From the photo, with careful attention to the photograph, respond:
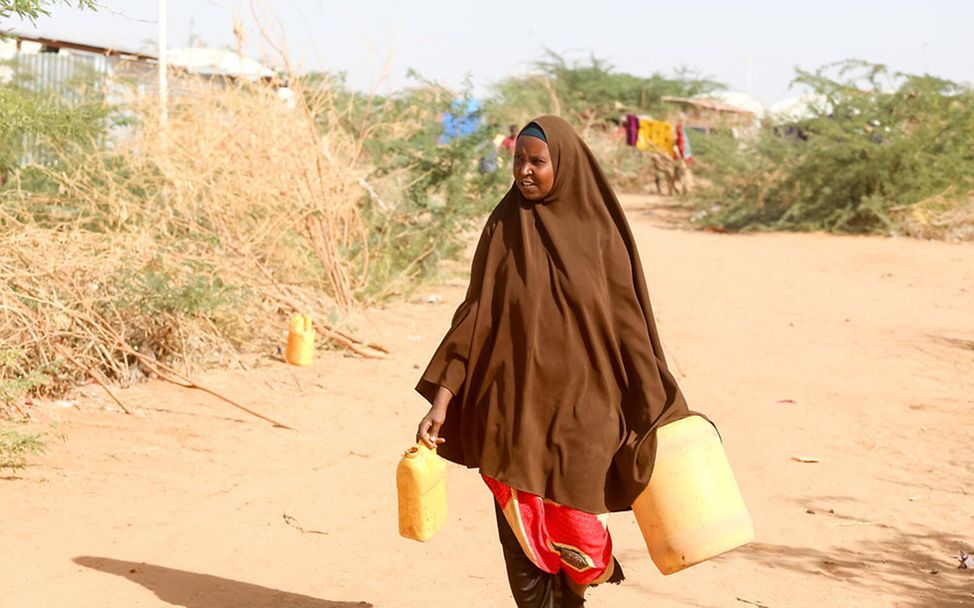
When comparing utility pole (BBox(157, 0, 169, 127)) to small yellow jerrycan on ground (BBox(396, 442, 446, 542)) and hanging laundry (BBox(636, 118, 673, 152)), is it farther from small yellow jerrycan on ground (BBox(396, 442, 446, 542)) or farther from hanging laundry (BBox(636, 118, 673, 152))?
hanging laundry (BBox(636, 118, 673, 152))

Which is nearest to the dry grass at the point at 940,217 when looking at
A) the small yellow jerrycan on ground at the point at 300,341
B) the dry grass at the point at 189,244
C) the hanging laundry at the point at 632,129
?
the dry grass at the point at 189,244

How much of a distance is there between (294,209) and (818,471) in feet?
15.3

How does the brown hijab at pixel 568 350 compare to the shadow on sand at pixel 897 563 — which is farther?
the shadow on sand at pixel 897 563

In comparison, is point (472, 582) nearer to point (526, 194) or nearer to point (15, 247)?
point (526, 194)

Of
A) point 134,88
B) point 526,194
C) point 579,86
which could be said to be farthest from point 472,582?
point 579,86

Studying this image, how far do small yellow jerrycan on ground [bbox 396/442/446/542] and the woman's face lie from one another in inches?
28.2

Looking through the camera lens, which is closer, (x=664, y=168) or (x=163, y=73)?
(x=163, y=73)

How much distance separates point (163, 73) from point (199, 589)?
7.56m

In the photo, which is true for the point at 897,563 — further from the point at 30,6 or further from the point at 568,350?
the point at 30,6

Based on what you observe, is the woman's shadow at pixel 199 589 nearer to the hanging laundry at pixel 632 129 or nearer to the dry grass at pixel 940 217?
the dry grass at pixel 940 217

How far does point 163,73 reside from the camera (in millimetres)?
10758

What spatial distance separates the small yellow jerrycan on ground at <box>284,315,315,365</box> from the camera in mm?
7754

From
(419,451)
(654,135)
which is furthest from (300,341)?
(654,135)

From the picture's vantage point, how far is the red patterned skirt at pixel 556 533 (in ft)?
10.1
